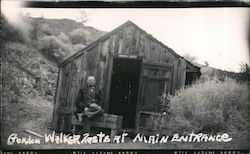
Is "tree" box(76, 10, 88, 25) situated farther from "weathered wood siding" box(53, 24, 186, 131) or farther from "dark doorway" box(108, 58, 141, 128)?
"dark doorway" box(108, 58, 141, 128)

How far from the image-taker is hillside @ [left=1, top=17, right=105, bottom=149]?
22.7 feet

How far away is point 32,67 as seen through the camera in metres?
7.05

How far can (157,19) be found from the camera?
7.12 meters

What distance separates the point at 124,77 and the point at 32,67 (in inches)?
64.8

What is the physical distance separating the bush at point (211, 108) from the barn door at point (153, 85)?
270 millimetres

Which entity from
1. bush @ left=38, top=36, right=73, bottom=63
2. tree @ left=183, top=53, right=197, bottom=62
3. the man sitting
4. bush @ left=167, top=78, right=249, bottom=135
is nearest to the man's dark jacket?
the man sitting

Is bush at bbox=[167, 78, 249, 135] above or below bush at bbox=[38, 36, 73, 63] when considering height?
below

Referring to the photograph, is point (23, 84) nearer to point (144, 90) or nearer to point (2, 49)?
point (2, 49)

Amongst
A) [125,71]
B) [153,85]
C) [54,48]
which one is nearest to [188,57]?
[153,85]

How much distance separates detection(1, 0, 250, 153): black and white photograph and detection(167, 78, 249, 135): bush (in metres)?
0.02

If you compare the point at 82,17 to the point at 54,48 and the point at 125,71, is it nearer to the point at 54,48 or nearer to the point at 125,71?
the point at 54,48

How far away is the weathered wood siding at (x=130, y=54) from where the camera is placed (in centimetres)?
721

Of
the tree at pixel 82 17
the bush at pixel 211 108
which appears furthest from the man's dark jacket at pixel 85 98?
the bush at pixel 211 108

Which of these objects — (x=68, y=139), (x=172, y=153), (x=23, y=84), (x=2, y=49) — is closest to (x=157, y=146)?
(x=172, y=153)
